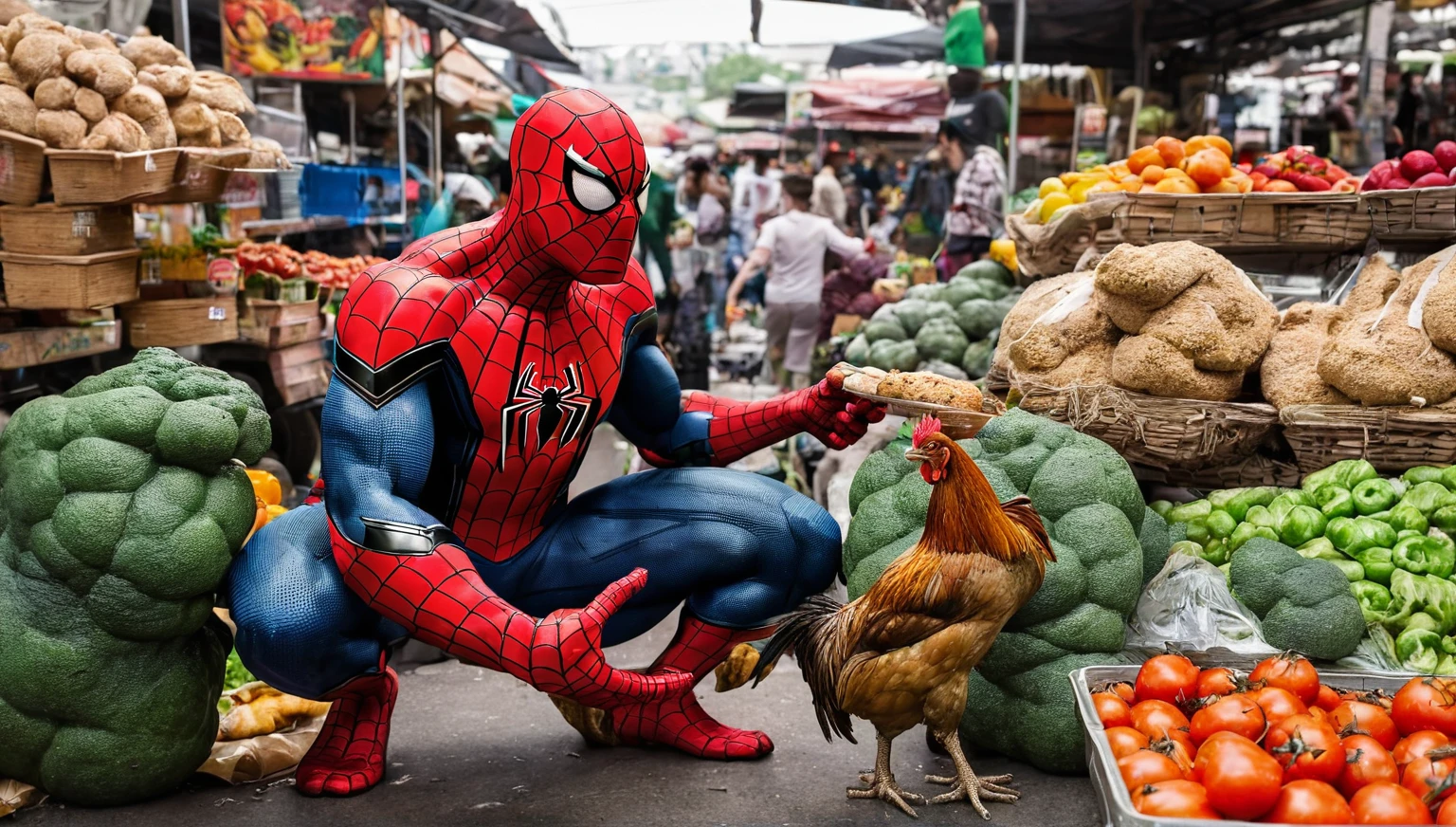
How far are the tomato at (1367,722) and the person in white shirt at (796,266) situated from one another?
757cm

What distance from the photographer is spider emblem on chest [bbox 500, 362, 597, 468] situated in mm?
2982

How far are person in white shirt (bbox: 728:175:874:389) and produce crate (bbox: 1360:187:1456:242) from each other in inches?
233

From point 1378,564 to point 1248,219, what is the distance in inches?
57.4

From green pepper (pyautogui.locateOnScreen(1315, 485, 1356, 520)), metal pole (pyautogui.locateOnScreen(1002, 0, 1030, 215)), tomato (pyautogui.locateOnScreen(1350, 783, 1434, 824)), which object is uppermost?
metal pole (pyautogui.locateOnScreen(1002, 0, 1030, 215))

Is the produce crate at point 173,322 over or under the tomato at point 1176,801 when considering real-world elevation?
over

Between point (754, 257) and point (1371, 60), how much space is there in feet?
17.4

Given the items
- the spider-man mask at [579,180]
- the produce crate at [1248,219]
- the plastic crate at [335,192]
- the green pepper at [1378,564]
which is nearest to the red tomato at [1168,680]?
the green pepper at [1378,564]

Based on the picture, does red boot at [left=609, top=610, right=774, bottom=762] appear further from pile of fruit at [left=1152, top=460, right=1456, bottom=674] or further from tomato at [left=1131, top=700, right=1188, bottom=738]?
pile of fruit at [left=1152, top=460, right=1456, bottom=674]

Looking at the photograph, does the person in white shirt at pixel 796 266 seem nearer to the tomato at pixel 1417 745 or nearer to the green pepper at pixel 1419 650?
the green pepper at pixel 1419 650

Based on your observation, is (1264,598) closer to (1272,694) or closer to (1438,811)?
(1272,694)

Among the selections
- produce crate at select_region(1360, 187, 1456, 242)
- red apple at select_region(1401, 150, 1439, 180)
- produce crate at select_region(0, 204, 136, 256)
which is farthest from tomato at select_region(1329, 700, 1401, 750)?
produce crate at select_region(0, 204, 136, 256)

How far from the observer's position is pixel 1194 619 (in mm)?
3494

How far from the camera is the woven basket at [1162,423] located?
3.88 meters

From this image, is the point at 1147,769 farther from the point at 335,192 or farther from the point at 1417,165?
the point at 335,192
